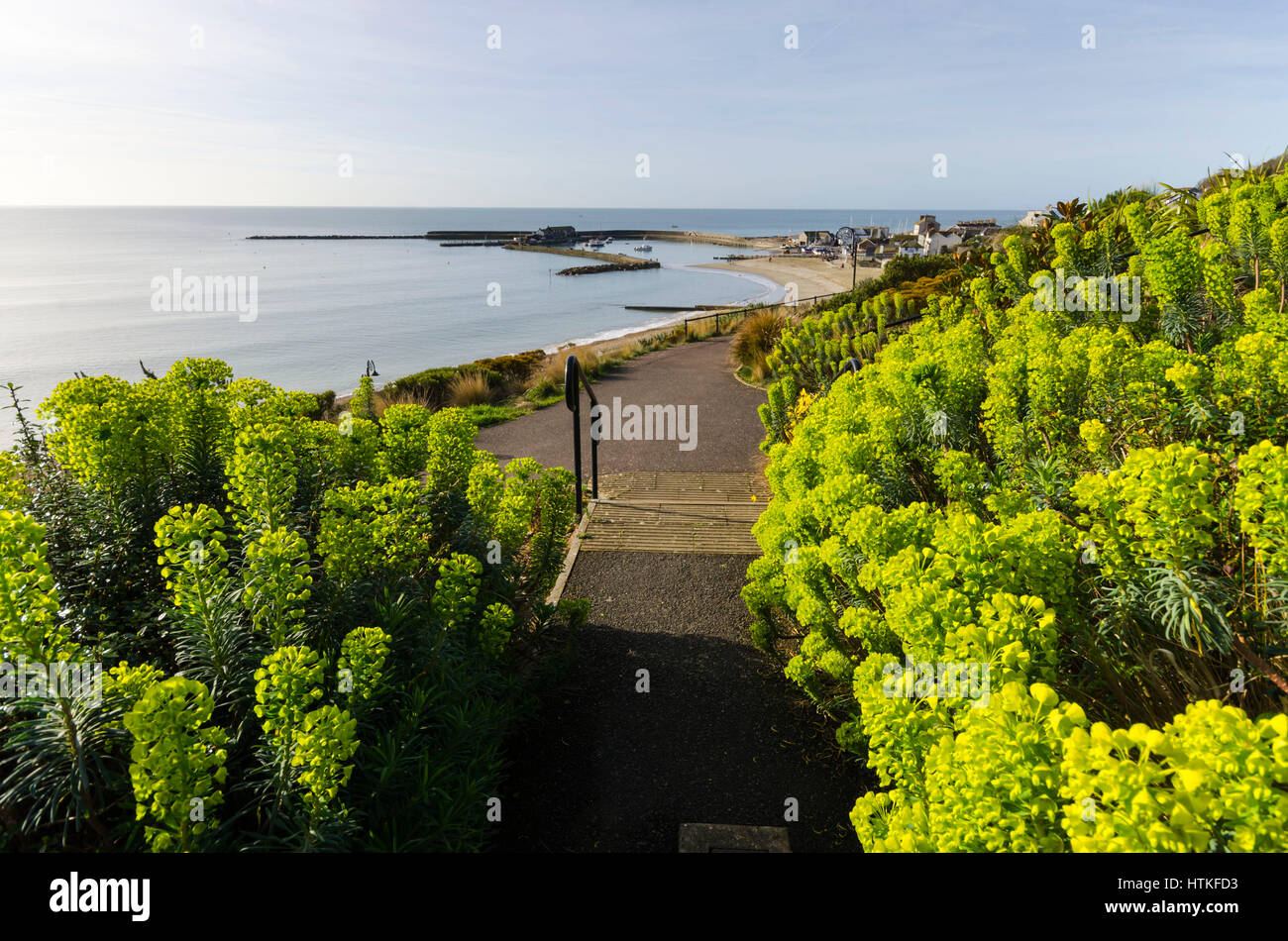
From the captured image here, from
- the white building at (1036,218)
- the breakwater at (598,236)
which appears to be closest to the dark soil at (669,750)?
the white building at (1036,218)

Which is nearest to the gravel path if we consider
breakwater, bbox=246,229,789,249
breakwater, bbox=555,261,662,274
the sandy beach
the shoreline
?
the shoreline

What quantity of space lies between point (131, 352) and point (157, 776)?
4105cm

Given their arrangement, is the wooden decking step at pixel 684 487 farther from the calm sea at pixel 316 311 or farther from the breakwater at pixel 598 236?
the breakwater at pixel 598 236

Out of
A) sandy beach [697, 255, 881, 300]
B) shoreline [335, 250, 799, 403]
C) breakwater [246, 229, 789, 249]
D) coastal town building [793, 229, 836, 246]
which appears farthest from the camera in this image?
breakwater [246, 229, 789, 249]

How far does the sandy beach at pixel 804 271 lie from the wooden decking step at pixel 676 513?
45677 mm

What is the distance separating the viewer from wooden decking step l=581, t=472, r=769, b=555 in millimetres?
7680

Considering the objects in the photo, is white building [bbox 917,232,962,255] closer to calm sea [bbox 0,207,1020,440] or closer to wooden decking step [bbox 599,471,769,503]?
calm sea [bbox 0,207,1020,440]

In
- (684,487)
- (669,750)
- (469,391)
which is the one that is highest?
(469,391)

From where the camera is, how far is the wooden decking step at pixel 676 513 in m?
7.68

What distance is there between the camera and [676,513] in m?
8.68

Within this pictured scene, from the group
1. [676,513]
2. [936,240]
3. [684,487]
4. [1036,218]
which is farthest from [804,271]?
[676,513]

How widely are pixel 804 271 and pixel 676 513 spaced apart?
3144 inches

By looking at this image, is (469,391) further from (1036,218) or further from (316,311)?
(316,311)

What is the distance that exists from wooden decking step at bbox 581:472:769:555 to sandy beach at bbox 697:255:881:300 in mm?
45677
